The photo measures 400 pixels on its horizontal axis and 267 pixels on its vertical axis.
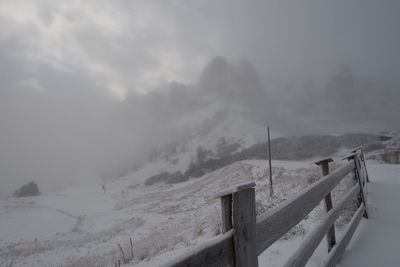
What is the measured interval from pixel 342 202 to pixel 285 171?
25777mm

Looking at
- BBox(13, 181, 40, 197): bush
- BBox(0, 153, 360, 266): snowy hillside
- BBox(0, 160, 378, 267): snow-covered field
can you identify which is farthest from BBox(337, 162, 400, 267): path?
BBox(13, 181, 40, 197): bush

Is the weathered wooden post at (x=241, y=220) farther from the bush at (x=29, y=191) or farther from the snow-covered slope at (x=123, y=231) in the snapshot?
the bush at (x=29, y=191)

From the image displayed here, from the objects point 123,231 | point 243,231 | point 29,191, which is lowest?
point 29,191

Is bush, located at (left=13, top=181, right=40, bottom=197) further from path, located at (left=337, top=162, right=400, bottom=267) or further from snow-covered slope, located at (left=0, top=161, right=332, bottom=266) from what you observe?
path, located at (left=337, top=162, right=400, bottom=267)

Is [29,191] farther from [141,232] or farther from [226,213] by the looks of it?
[226,213]

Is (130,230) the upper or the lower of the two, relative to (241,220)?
lower

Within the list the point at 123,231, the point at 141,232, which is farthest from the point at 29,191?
the point at 141,232

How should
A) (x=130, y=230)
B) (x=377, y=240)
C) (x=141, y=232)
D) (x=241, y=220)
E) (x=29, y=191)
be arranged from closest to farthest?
(x=241, y=220)
(x=377, y=240)
(x=141, y=232)
(x=130, y=230)
(x=29, y=191)

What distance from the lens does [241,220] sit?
164 centimetres

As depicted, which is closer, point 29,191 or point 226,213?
point 226,213

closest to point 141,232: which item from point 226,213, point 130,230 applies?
point 130,230

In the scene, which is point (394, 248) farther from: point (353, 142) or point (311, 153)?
point (353, 142)

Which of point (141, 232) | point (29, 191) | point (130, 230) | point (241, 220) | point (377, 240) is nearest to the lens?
point (241, 220)

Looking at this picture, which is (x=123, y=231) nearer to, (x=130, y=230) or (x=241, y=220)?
(x=130, y=230)
